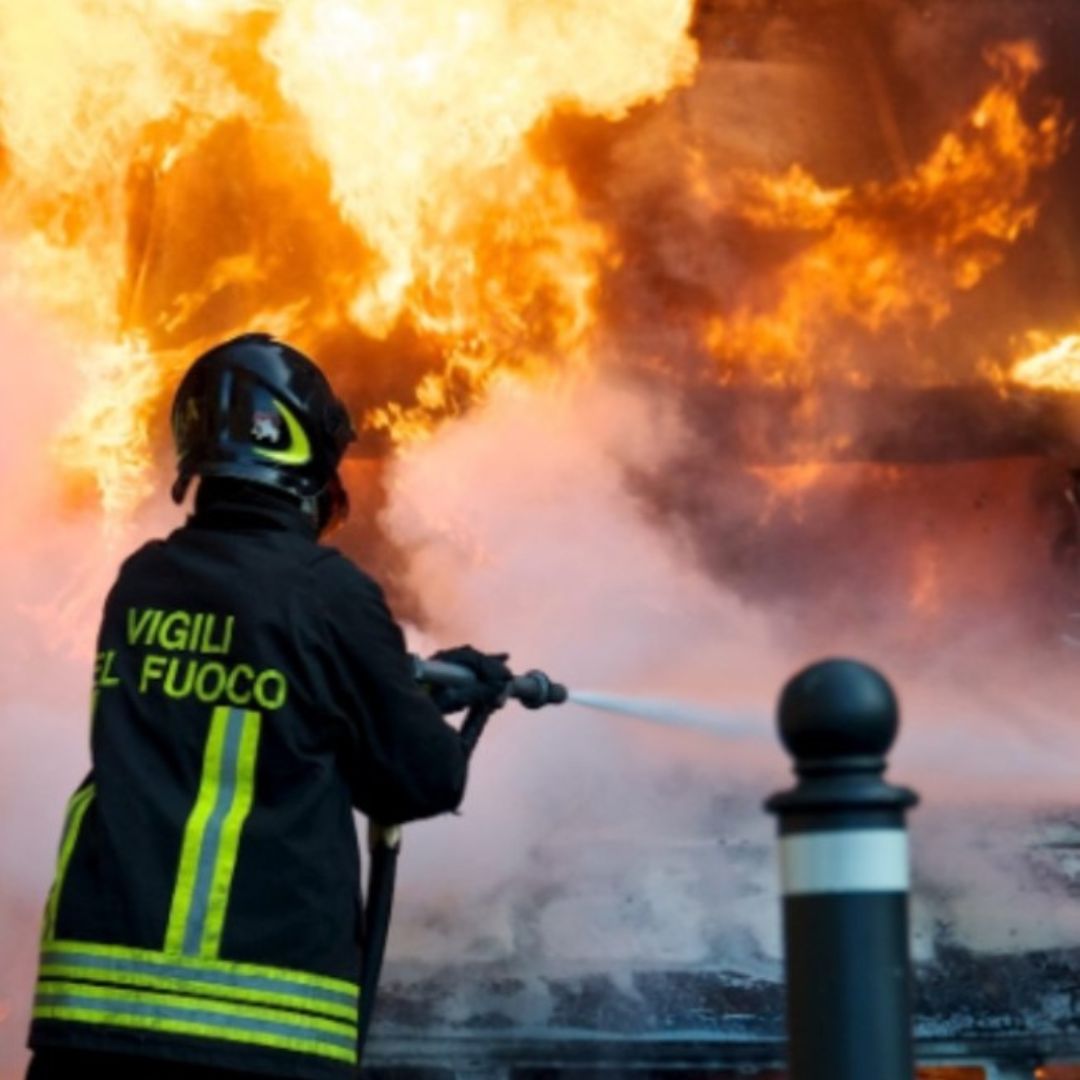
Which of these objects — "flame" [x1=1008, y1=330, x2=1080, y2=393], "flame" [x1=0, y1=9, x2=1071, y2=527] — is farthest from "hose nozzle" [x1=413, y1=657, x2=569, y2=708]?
"flame" [x1=1008, y1=330, x2=1080, y2=393]

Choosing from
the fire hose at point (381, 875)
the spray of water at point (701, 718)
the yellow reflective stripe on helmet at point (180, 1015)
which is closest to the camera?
the yellow reflective stripe on helmet at point (180, 1015)

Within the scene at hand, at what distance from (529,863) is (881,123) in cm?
343

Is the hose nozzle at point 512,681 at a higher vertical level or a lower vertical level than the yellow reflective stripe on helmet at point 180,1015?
higher

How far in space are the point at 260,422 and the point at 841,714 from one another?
1.23 metres

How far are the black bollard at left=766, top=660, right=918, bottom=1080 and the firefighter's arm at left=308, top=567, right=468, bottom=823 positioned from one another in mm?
763

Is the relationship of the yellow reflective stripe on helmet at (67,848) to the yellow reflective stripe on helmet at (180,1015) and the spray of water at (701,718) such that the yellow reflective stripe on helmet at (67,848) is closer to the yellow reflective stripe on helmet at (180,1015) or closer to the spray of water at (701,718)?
the yellow reflective stripe on helmet at (180,1015)

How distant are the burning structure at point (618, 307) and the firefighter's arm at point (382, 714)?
8.19 ft

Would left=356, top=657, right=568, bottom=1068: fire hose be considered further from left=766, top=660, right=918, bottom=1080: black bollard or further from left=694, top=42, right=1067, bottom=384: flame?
left=694, top=42, right=1067, bottom=384: flame

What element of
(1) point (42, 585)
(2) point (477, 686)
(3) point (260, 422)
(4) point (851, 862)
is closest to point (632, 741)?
(1) point (42, 585)

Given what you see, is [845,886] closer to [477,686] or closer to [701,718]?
[477,686]

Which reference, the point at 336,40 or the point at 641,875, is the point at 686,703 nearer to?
the point at 641,875

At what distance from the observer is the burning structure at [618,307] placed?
5.94 m

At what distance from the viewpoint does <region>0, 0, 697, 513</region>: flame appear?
593 cm

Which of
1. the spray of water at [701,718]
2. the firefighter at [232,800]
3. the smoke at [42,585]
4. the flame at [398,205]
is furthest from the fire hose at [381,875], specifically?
the flame at [398,205]
